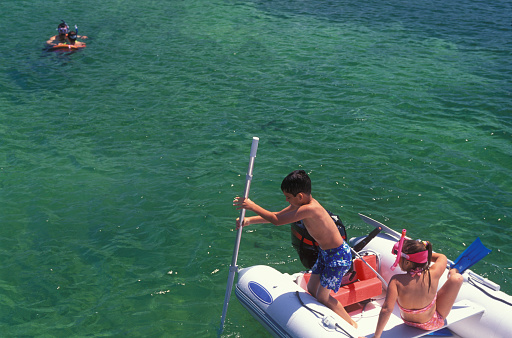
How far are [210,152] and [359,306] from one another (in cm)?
491

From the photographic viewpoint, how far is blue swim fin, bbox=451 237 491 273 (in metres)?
5.02

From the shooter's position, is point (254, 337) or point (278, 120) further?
point (278, 120)

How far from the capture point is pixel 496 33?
16.6 m

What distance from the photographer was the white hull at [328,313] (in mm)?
4852

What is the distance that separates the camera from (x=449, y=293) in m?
4.65

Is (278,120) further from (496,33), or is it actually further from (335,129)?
(496,33)

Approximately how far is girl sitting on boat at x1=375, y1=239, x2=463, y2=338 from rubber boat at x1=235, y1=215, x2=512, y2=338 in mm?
205

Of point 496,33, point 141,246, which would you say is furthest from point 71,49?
point 496,33

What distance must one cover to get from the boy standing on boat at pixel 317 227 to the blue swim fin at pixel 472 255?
125 centimetres

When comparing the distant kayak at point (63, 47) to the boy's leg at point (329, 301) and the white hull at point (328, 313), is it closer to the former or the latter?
the white hull at point (328, 313)

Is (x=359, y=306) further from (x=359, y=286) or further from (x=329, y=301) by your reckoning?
(x=329, y=301)

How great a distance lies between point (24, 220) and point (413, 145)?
7201 millimetres

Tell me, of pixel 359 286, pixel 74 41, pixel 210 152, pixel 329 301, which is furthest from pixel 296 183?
pixel 74 41

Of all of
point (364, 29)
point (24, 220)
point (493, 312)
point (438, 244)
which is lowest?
point (24, 220)
